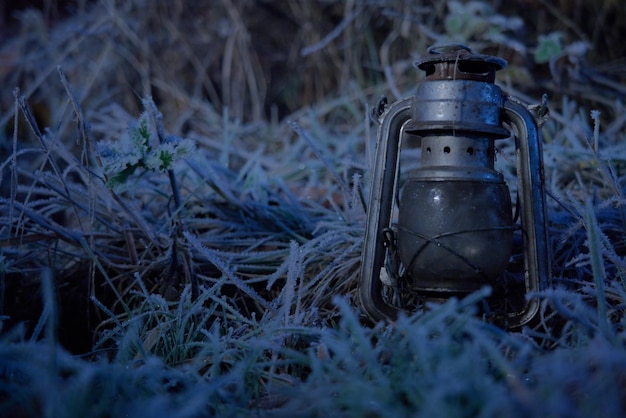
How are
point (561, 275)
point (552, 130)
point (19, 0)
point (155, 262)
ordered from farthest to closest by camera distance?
point (19, 0) → point (552, 130) → point (155, 262) → point (561, 275)

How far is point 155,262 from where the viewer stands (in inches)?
57.2

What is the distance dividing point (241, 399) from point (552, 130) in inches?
63.9

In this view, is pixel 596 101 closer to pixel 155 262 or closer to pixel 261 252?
pixel 261 252

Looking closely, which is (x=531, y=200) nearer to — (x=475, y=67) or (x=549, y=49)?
(x=475, y=67)

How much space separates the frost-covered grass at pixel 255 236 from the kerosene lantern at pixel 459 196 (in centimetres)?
7

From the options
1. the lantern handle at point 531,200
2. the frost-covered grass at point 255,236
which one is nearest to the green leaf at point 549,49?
the frost-covered grass at point 255,236

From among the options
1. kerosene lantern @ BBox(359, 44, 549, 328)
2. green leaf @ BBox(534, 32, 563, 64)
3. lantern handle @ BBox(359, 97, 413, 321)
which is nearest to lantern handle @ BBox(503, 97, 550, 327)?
kerosene lantern @ BBox(359, 44, 549, 328)

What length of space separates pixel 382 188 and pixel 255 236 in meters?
0.57

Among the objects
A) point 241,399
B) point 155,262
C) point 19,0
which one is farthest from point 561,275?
point 19,0

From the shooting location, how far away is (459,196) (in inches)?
42.8

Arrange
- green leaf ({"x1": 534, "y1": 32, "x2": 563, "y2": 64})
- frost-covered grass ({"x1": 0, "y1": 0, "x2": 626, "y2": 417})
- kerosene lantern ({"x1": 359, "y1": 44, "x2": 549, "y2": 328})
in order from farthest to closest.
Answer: green leaf ({"x1": 534, "y1": 32, "x2": 563, "y2": 64}), kerosene lantern ({"x1": 359, "y1": 44, "x2": 549, "y2": 328}), frost-covered grass ({"x1": 0, "y1": 0, "x2": 626, "y2": 417})

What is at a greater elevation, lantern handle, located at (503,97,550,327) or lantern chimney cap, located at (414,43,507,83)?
lantern chimney cap, located at (414,43,507,83)

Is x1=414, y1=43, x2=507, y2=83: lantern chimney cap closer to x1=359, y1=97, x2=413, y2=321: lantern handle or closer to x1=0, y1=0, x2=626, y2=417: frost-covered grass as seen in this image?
x1=359, y1=97, x2=413, y2=321: lantern handle

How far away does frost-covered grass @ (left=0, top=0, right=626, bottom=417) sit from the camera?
81 centimetres
